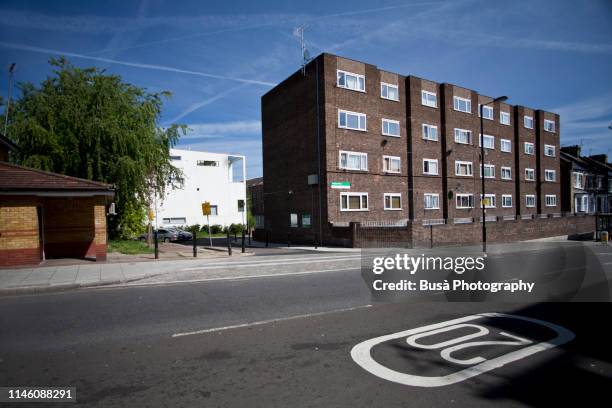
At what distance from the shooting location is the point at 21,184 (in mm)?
12812

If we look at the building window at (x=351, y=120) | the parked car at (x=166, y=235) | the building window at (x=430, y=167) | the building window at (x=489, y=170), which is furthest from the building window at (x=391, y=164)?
the parked car at (x=166, y=235)

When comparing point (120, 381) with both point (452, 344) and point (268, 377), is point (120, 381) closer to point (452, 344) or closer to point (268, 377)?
point (268, 377)

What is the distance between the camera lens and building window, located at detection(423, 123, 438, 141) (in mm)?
30833

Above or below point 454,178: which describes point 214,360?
below

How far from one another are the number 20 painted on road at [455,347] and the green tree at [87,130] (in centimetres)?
2020

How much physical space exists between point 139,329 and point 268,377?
3002 millimetres

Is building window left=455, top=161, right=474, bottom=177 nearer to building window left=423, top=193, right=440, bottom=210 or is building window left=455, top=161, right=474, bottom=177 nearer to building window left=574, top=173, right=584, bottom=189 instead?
building window left=423, top=193, right=440, bottom=210

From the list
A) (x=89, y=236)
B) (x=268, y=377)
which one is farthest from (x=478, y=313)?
(x=89, y=236)

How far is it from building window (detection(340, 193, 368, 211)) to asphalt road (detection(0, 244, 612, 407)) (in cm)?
1764

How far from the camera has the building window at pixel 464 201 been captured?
32.7m

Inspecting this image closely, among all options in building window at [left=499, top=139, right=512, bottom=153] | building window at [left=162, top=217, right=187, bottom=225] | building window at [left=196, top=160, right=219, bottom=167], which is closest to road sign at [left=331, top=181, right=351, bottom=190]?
building window at [left=499, top=139, right=512, bottom=153]

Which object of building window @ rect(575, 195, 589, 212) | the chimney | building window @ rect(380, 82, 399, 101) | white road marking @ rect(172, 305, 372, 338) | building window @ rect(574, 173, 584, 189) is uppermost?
building window @ rect(380, 82, 399, 101)

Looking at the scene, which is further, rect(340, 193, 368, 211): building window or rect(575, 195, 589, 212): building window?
rect(575, 195, 589, 212): building window

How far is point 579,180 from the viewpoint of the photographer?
157 feet
